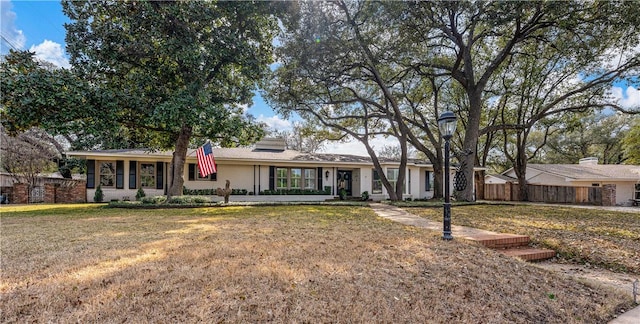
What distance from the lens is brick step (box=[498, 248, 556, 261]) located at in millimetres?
5223

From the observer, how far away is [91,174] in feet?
49.3

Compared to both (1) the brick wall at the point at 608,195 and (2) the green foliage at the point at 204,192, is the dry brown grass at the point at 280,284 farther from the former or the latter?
(1) the brick wall at the point at 608,195

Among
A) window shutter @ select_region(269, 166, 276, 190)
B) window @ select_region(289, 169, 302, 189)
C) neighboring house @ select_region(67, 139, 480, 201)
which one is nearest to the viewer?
neighboring house @ select_region(67, 139, 480, 201)

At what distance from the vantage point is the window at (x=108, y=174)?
15.2 m

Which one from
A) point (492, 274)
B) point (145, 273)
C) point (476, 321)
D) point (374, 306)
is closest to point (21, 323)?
point (145, 273)

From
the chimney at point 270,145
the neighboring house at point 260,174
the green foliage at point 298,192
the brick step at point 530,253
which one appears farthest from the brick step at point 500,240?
the chimney at point 270,145

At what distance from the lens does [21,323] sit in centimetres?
240

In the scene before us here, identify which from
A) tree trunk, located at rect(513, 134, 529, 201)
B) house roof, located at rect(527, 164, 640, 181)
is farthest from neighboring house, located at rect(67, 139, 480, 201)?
house roof, located at rect(527, 164, 640, 181)

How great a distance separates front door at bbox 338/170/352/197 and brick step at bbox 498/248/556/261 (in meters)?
13.7

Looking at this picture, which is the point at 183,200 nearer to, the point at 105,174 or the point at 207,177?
the point at 207,177

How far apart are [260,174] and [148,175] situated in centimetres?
581

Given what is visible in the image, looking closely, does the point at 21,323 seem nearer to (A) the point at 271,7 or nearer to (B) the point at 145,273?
(B) the point at 145,273

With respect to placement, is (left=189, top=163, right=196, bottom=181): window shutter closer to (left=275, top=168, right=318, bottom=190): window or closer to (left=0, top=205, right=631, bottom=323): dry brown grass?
(left=275, top=168, right=318, bottom=190): window

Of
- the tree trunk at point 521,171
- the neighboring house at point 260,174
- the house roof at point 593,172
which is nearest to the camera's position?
the neighboring house at point 260,174
